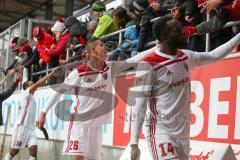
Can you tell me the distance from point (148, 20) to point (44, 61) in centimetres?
592

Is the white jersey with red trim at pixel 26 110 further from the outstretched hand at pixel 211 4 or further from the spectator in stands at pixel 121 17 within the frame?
the outstretched hand at pixel 211 4

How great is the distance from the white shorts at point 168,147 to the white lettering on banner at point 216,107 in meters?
1.66

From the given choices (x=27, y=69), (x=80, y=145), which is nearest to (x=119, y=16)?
(x=80, y=145)

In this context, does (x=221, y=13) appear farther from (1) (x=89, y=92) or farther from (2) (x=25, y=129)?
(2) (x=25, y=129)

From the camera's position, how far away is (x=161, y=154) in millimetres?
4816

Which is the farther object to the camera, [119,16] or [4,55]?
[4,55]

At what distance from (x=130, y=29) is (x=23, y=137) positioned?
13.5 ft

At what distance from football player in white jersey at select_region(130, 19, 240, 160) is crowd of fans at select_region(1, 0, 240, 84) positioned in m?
1.51

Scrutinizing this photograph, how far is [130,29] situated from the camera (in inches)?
354

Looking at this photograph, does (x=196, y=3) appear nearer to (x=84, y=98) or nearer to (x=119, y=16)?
(x=84, y=98)

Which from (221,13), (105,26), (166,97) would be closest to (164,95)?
(166,97)

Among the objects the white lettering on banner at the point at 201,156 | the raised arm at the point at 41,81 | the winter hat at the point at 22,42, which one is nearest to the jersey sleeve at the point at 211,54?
the white lettering on banner at the point at 201,156

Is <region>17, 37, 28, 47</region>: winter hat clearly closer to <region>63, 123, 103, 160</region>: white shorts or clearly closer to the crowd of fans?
the crowd of fans

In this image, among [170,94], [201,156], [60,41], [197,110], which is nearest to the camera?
[170,94]
